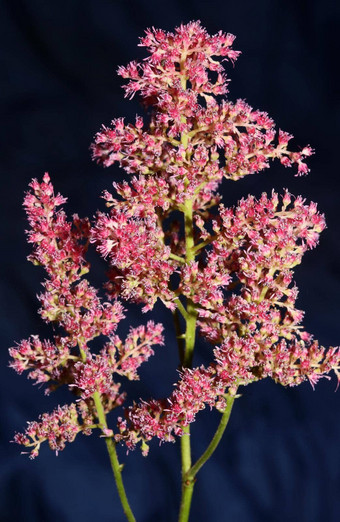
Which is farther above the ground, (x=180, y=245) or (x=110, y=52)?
(x=110, y=52)

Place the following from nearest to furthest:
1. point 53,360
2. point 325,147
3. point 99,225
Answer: point 99,225
point 53,360
point 325,147

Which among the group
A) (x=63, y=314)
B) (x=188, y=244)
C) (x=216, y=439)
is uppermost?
(x=188, y=244)

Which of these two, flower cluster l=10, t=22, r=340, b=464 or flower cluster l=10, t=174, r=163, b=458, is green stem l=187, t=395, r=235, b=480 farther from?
flower cluster l=10, t=174, r=163, b=458

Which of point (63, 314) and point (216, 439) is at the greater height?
point (63, 314)

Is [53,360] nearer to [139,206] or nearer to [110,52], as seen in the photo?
[139,206]

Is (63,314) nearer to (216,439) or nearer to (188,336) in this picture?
(188,336)

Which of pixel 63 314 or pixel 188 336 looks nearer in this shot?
pixel 63 314

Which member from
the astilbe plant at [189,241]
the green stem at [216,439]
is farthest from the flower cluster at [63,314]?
the green stem at [216,439]

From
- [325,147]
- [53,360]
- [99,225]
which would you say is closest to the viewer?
[99,225]

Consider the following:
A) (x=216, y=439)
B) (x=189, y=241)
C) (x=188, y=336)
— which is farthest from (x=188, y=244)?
(x=216, y=439)

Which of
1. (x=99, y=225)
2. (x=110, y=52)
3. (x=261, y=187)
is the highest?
(x=110, y=52)

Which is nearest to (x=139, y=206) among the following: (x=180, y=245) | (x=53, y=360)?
(x=180, y=245)
